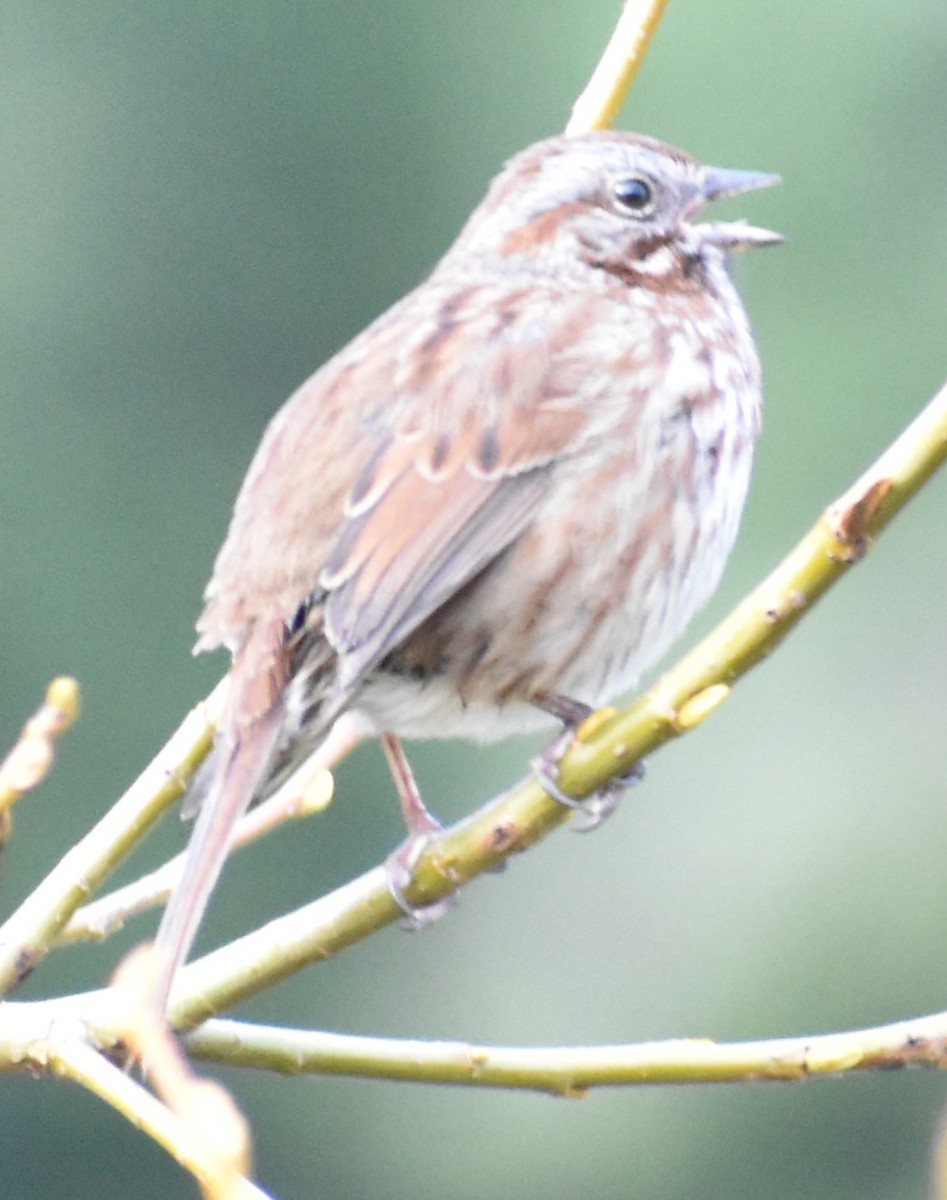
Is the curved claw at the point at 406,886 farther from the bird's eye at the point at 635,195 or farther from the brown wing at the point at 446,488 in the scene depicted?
the bird's eye at the point at 635,195

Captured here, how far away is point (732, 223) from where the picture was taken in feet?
11.9

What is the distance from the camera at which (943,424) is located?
7.14 ft

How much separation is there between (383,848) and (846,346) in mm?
4147

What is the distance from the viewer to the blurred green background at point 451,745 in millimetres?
13531

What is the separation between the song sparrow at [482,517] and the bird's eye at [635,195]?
16 centimetres

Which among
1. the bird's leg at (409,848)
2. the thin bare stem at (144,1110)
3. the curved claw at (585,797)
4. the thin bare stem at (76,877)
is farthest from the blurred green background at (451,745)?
the thin bare stem at (144,1110)

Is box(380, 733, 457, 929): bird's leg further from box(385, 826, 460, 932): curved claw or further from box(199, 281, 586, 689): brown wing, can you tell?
box(199, 281, 586, 689): brown wing

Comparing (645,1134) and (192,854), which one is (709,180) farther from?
(645,1134)

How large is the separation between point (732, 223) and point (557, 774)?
137 centimetres

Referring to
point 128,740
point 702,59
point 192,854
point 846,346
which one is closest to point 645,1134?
point 128,740

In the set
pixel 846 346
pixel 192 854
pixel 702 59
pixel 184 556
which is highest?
pixel 702 59

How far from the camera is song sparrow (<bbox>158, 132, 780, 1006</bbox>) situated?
3068 mm

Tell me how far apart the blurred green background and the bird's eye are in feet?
29.4

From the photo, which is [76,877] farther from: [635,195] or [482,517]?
[635,195]
